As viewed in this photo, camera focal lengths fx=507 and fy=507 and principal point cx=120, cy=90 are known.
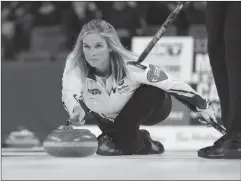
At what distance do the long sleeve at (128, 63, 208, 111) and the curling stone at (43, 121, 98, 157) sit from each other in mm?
203

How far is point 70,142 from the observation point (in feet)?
3.83

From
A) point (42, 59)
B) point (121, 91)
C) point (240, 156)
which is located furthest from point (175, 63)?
point (240, 156)

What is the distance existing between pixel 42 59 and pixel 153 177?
5.52 ft

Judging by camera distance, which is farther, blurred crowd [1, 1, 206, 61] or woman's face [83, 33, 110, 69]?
blurred crowd [1, 1, 206, 61]

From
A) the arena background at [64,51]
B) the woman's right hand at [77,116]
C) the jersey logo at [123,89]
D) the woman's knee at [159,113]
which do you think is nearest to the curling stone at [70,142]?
the woman's right hand at [77,116]

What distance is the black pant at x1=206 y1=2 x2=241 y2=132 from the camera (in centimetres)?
119

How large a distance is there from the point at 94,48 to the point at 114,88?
0.13 metres

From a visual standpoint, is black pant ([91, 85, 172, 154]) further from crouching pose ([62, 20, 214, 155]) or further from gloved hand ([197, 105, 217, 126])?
gloved hand ([197, 105, 217, 126])

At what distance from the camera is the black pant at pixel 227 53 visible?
1193 millimetres

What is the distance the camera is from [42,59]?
2.37m

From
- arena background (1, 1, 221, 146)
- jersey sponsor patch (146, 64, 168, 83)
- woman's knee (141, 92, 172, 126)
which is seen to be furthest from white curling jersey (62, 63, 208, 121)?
arena background (1, 1, 221, 146)

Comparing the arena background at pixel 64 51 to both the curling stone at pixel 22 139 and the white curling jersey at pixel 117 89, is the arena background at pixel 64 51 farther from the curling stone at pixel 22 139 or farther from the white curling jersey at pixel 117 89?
the white curling jersey at pixel 117 89

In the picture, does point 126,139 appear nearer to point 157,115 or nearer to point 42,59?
point 157,115

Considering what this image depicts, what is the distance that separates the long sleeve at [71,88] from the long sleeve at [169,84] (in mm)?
139
